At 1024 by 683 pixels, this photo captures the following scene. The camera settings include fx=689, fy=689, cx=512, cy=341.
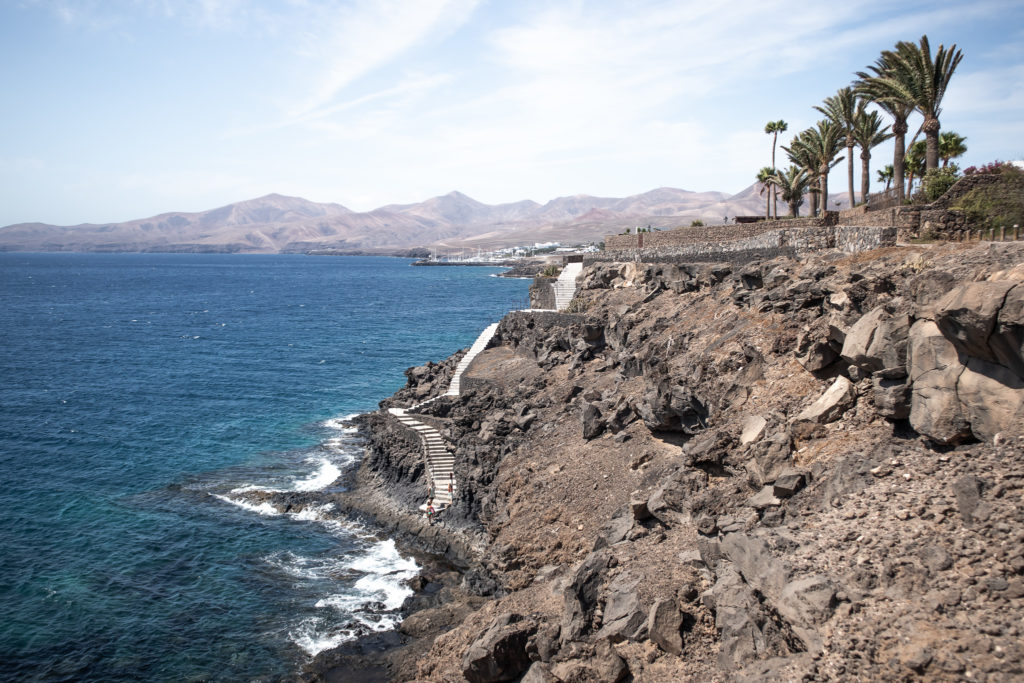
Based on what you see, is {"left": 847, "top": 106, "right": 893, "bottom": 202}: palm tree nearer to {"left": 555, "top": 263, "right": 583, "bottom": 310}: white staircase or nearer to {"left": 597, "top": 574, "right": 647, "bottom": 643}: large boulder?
{"left": 555, "top": 263, "right": 583, "bottom": 310}: white staircase

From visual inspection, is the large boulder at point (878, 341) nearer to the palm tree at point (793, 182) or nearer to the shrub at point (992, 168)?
the shrub at point (992, 168)

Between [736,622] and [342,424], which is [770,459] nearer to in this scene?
[736,622]

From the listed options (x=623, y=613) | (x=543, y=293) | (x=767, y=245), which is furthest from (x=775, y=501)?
(x=543, y=293)

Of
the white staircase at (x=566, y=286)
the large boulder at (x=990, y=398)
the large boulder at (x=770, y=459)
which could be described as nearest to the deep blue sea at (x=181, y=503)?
the large boulder at (x=770, y=459)

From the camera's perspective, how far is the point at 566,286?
2000 inches

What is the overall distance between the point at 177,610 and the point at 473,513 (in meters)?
12.4

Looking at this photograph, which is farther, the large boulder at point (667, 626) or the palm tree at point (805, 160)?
the palm tree at point (805, 160)

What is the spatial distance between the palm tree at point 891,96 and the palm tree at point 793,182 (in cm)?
1226

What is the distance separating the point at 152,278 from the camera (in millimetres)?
187125

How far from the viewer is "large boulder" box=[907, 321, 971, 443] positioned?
15.1 metres

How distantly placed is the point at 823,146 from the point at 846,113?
2.80 m

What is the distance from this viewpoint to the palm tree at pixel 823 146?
4859 cm

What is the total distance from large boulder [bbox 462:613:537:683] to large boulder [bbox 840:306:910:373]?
38.1 ft

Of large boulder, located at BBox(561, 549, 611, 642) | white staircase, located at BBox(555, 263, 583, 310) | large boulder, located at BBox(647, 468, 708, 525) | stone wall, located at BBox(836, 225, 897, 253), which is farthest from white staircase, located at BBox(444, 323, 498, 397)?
large boulder, located at BBox(561, 549, 611, 642)
